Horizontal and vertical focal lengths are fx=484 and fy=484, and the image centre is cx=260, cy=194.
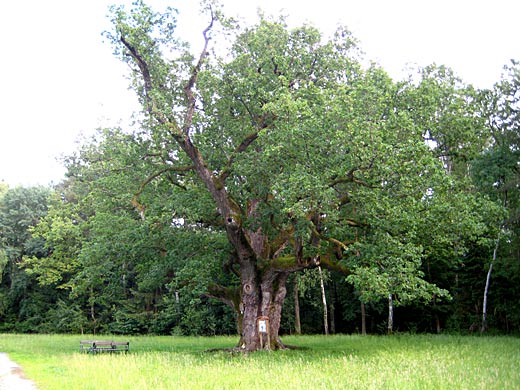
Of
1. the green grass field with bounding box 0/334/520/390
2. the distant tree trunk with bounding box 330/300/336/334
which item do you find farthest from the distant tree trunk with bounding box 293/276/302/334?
the green grass field with bounding box 0/334/520/390

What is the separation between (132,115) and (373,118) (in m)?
9.77

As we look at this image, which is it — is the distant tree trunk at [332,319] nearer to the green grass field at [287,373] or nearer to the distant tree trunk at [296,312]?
the distant tree trunk at [296,312]

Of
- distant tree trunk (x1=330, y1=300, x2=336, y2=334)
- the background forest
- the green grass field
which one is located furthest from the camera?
distant tree trunk (x1=330, y1=300, x2=336, y2=334)

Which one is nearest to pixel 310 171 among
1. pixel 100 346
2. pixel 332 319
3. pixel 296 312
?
pixel 100 346

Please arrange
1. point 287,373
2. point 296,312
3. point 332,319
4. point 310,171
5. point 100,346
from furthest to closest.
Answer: point 332,319, point 296,312, point 100,346, point 310,171, point 287,373

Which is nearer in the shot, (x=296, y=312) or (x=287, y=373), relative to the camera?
(x=287, y=373)

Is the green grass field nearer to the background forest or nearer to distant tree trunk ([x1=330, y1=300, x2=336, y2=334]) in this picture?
the background forest

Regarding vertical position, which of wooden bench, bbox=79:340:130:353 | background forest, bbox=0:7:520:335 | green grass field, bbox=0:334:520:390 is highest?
background forest, bbox=0:7:520:335

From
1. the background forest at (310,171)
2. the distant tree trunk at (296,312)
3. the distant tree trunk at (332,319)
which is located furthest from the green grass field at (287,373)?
the distant tree trunk at (332,319)

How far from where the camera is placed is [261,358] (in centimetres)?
1515

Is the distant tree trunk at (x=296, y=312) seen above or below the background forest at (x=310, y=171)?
below

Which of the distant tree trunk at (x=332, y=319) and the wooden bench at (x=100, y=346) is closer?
the wooden bench at (x=100, y=346)

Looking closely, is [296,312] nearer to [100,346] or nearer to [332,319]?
[332,319]

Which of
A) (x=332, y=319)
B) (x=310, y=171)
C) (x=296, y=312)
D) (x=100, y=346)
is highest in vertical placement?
(x=310, y=171)
